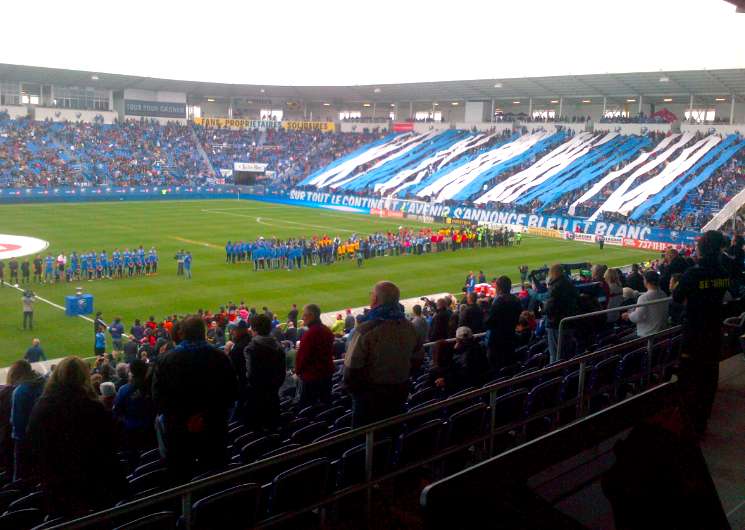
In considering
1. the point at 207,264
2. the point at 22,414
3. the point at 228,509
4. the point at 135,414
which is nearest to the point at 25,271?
the point at 207,264

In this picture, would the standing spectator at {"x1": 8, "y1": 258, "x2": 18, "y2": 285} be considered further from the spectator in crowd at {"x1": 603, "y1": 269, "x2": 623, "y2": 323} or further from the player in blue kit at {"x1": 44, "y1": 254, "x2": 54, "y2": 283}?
the spectator in crowd at {"x1": 603, "y1": 269, "x2": 623, "y2": 323}

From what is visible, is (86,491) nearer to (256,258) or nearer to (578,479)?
(578,479)

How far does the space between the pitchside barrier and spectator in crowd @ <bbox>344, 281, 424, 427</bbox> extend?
205 millimetres

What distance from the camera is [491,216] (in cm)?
4941

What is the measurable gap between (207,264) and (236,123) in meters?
51.6

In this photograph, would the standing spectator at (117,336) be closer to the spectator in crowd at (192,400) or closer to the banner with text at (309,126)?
the spectator in crowd at (192,400)

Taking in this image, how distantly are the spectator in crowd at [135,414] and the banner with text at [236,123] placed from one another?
7439cm

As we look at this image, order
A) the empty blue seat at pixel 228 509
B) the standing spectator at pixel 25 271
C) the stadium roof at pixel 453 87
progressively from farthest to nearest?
the stadium roof at pixel 453 87 < the standing spectator at pixel 25 271 < the empty blue seat at pixel 228 509

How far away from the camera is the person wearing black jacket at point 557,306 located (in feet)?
28.6

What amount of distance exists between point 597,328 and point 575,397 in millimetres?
3657

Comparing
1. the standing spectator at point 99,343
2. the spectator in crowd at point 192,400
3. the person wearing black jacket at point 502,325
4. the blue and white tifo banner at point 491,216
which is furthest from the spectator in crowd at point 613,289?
the blue and white tifo banner at point 491,216

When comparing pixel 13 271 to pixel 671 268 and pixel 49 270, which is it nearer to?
pixel 49 270

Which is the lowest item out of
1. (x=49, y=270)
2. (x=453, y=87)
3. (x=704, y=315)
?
(x=49, y=270)

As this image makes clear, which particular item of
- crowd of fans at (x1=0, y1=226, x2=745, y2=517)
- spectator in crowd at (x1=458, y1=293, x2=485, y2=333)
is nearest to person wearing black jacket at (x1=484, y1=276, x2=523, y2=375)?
crowd of fans at (x1=0, y1=226, x2=745, y2=517)
